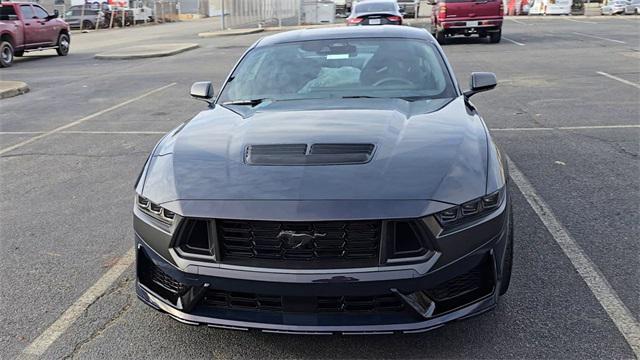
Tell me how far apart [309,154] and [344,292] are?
2.50 ft

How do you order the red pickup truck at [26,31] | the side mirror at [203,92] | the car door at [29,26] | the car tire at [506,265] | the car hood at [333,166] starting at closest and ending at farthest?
the car hood at [333,166], the car tire at [506,265], the side mirror at [203,92], the red pickup truck at [26,31], the car door at [29,26]

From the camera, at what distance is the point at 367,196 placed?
271 centimetres

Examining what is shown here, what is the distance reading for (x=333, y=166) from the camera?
2938mm

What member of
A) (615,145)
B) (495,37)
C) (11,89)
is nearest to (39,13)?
(11,89)

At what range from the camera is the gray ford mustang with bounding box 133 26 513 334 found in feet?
8.77

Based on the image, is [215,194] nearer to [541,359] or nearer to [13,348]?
[13,348]

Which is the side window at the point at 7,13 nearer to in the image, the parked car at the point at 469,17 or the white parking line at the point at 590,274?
the parked car at the point at 469,17

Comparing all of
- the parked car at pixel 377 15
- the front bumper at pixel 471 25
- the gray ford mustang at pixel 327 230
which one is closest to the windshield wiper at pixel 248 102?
the gray ford mustang at pixel 327 230

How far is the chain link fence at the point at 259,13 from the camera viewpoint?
35.2 meters

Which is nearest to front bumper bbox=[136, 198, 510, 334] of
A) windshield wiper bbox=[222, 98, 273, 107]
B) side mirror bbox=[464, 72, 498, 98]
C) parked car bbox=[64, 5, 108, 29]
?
windshield wiper bbox=[222, 98, 273, 107]

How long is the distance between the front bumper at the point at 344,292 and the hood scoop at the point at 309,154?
0.58 meters

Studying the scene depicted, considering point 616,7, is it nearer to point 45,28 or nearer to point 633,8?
point 633,8

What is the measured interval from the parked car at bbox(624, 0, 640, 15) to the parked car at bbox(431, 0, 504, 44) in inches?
924

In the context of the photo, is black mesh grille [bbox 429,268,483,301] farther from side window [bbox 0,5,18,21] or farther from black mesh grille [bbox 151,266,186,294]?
side window [bbox 0,5,18,21]
